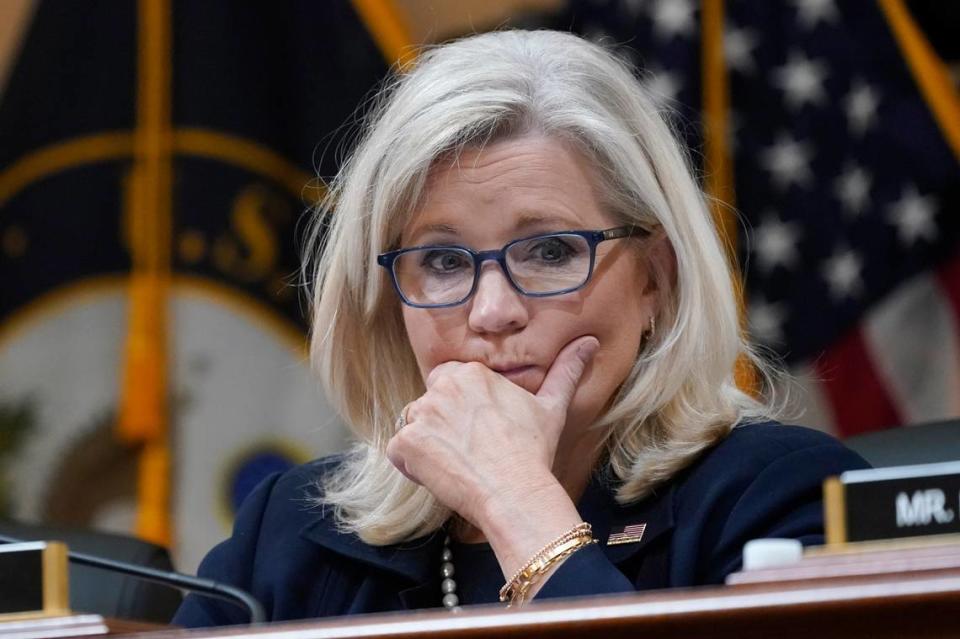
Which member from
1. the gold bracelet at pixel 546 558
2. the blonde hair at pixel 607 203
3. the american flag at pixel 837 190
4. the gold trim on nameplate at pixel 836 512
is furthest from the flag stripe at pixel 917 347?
the gold trim on nameplate at pixel 836 512

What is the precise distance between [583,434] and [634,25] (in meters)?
1.64

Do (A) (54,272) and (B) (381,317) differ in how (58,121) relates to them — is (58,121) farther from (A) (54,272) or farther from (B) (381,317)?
(B) (381,317)

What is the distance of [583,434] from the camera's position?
218 centimetres

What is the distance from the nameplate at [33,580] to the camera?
1.47m

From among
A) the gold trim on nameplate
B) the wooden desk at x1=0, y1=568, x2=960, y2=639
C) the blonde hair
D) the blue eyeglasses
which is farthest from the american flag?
the wooden desk at x1=0, y1=568, x2=960, y2=639

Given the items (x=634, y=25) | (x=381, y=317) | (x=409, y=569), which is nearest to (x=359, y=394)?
(x=381, y=317)

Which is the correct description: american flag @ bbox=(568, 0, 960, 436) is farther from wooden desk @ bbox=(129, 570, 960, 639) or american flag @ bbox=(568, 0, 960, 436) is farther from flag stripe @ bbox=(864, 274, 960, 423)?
wooden desk @ bbox=(129, 570, 960, 639)

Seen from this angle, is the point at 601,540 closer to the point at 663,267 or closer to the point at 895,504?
the point at 663,267

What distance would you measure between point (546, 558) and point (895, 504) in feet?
1.84

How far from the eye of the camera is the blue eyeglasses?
2.10m

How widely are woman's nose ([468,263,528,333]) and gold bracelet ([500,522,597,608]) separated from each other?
0.38m

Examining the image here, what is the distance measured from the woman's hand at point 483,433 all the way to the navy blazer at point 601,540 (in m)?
0.15

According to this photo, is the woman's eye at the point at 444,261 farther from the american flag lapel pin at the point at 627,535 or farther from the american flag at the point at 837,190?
the american flag at the point at 837,190

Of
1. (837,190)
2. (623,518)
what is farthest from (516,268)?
(837,190)
